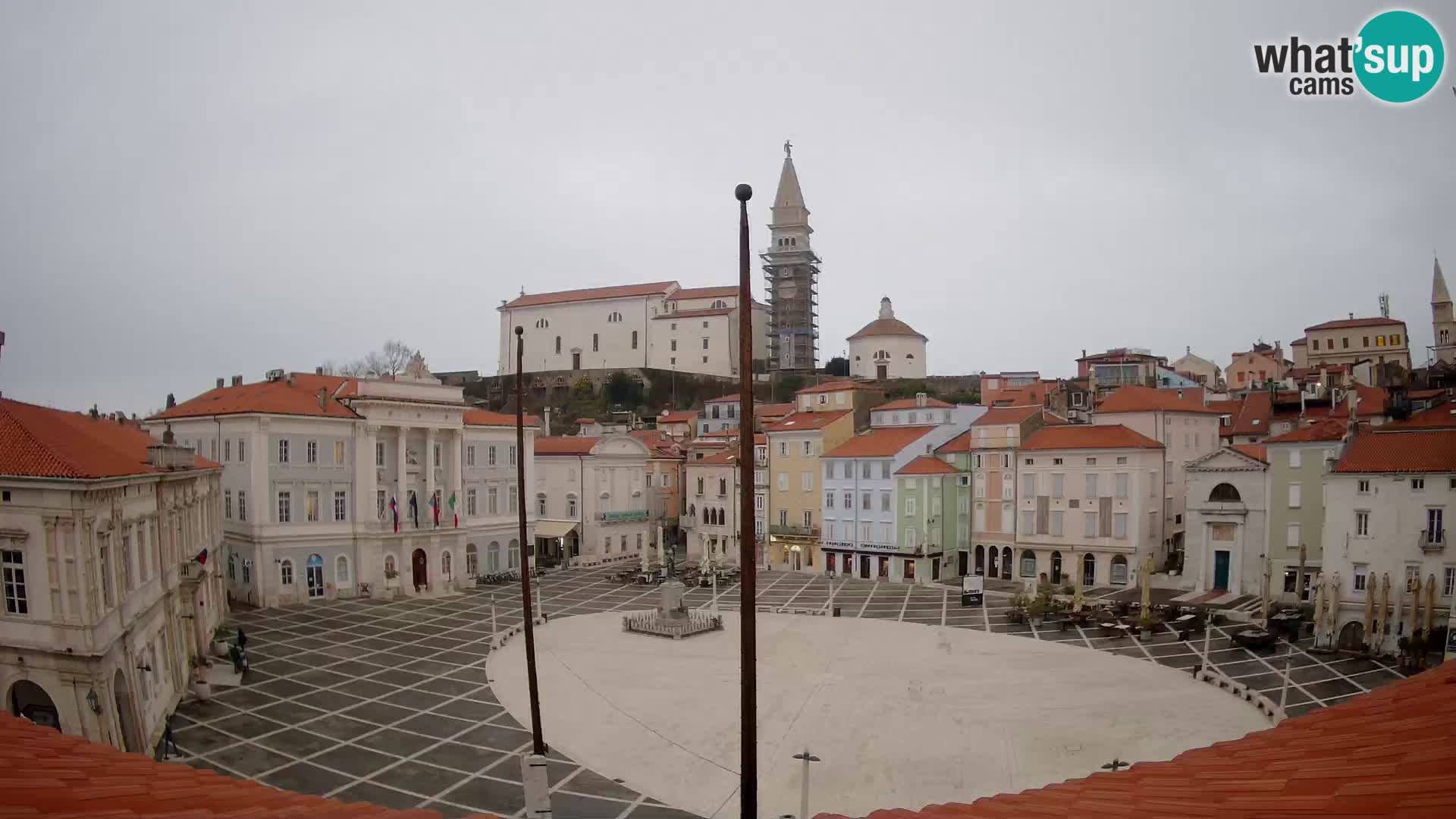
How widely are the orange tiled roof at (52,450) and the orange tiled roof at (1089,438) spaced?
47.5 meters

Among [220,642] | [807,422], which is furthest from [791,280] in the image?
[220,642]

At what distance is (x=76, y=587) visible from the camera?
20.4 m

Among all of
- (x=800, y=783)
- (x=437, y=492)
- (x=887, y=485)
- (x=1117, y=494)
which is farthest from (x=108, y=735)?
(x=1117, y=494)

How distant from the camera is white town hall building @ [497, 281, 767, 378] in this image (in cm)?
11562

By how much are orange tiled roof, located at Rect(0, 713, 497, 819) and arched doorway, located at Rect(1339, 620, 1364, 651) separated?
39.1 m

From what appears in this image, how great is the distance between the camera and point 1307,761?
7031mm

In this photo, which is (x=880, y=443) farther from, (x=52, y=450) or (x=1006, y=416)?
(x=52, y=450)

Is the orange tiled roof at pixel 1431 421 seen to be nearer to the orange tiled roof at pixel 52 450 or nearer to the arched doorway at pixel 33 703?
the orange tiled roof at pixel 52 450

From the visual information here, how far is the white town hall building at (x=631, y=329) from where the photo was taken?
116m

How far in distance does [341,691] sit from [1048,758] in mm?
23252

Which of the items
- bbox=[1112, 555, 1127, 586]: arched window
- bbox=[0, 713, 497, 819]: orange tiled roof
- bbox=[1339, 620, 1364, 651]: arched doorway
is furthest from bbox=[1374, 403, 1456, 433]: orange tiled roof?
bbox=[0, 713, 497, 819]: orange tiled roof

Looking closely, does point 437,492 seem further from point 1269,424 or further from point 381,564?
point 1269,424

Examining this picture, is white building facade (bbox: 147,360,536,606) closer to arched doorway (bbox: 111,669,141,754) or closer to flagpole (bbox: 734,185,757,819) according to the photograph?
arched doorway (bbox: 111,669,141,754)

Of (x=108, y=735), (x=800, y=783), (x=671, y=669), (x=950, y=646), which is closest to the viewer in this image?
(x=108, y=735)
